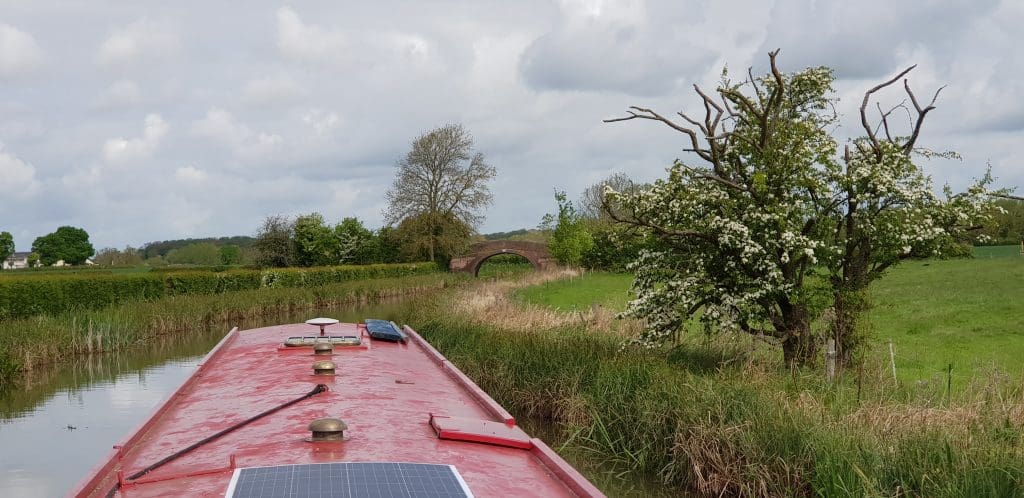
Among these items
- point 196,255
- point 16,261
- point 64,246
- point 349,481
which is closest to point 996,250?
point 349,481

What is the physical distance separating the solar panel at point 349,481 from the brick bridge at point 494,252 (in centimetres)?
4889

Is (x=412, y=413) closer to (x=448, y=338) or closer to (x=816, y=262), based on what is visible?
(x=816, y=262)

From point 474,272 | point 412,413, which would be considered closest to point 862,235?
point 412,413

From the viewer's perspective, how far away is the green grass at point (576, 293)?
80.4ft

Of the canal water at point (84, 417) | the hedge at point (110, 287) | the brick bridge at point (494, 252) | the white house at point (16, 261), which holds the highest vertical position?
the white house at point (16, 261)

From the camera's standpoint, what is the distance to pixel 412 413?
5.58m

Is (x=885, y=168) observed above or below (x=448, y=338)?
above

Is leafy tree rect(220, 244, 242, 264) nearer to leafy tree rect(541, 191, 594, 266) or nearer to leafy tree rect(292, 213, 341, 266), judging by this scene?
leafy tree rect(292, 213, 341, 266)

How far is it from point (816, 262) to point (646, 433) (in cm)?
292

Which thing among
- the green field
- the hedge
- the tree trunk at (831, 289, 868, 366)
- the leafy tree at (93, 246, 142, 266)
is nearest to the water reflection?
the hedge

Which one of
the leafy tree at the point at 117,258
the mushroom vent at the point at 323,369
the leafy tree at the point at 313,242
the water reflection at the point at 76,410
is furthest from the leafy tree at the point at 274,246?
the mushroom vent at the point at 323,369

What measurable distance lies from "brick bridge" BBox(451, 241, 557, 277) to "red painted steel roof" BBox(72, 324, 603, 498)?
147ft

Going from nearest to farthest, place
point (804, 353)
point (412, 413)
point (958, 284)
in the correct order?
point (412, 413) → point (804, 353) → point (958, 284)

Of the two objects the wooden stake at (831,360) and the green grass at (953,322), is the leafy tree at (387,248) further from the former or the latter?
the wooden stake at (831,360)
